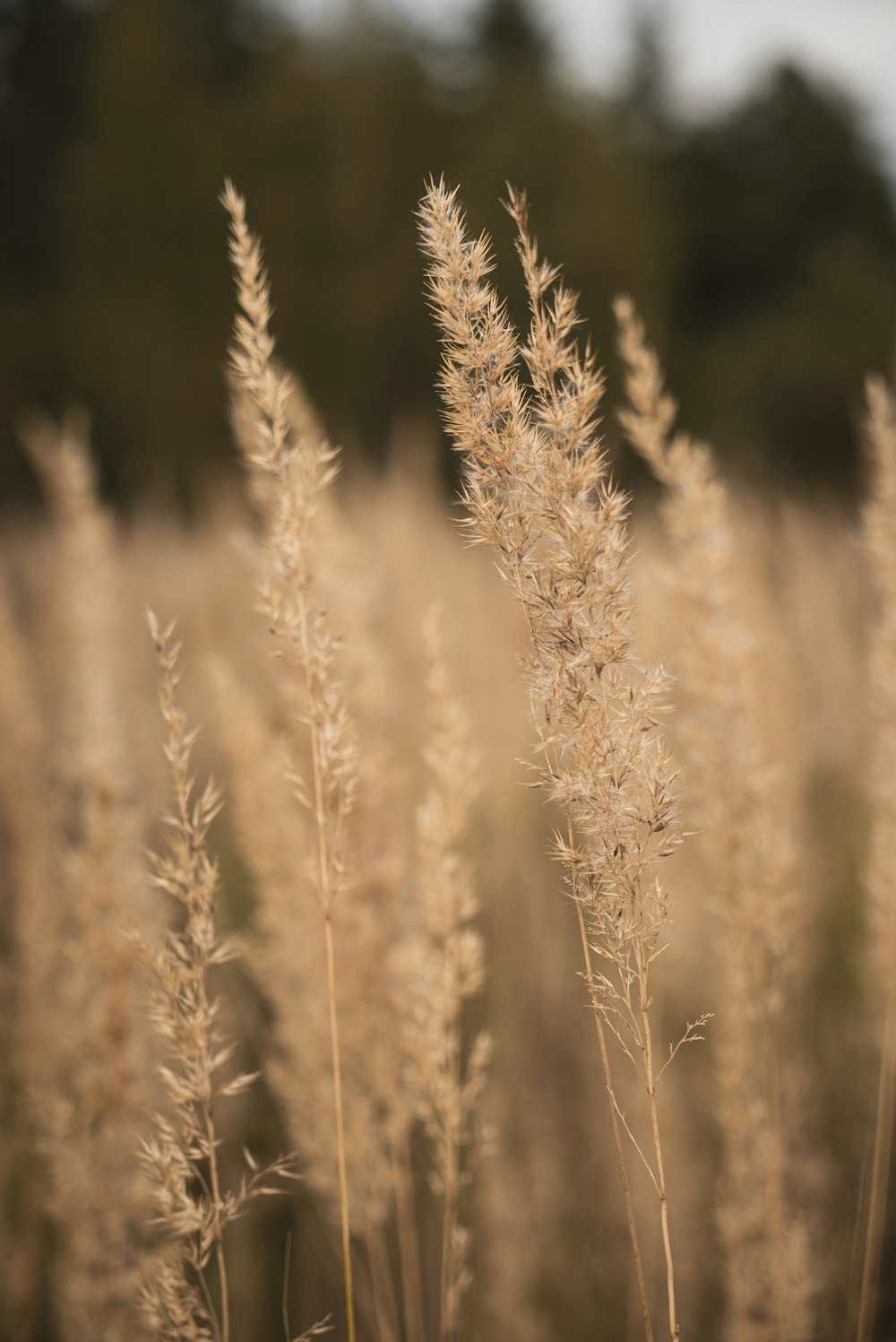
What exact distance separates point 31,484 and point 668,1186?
54.2ft

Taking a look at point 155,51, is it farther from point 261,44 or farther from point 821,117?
point 821,117

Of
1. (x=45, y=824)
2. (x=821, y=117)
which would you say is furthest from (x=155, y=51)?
(x=821, y=117)

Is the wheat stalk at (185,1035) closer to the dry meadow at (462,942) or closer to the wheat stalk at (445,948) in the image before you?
the dry meadow at (462,942)

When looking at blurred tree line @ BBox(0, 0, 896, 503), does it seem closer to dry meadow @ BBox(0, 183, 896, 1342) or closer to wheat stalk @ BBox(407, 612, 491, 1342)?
dry meadow @ BBox(0, 183, 896, 1342)

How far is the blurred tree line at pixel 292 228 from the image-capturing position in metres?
16.3

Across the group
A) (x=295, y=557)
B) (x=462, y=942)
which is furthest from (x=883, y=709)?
(x=295, y=557)

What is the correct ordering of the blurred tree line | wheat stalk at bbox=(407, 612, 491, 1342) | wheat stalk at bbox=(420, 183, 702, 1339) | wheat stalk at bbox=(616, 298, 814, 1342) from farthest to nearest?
the blurred tree line, wheat stalk at bbox=(616, 298, 814, 1342), wheat stalk at bbox=(407, 612, 491, 1342), wheat stalk at bbox=(420, 183, 702, 1339)

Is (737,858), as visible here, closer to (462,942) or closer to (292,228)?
(462,942)

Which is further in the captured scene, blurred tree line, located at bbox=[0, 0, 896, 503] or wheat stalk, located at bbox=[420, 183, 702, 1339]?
blurred tree line, located at bbox=[0, 0, 896, 503]

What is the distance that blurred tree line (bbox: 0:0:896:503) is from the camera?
16266 millimetres

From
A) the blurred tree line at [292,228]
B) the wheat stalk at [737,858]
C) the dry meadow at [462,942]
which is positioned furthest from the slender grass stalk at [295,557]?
the blurred tree line at [292,228]

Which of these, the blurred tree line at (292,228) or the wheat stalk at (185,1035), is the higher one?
the blurred tree line at (292,228)

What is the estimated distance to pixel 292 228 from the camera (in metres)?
17.8

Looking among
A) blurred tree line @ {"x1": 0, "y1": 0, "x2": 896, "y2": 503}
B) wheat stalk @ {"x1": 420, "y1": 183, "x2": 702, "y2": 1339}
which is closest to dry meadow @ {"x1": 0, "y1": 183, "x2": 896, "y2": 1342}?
wheat stalk @ {"x1": 420, "y1": 183, "x2": 702, "y2": 1339}
